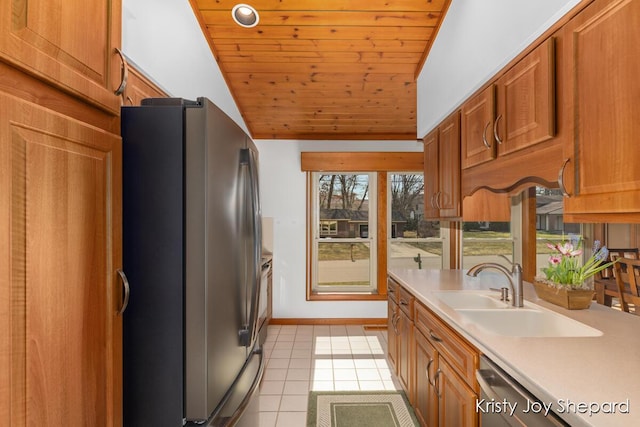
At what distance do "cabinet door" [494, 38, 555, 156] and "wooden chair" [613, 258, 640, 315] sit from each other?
2.70 ft

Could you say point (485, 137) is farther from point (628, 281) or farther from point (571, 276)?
point (628, 281)

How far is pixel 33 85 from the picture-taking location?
2.22ft

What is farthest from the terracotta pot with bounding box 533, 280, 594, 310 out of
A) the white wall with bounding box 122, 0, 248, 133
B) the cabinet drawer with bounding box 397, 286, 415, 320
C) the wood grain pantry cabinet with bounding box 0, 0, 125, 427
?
the white wall with bounding box 122, 0, 248, 133

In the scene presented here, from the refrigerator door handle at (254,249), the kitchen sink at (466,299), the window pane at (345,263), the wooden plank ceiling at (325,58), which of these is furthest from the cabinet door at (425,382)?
the window pane at (345,263)

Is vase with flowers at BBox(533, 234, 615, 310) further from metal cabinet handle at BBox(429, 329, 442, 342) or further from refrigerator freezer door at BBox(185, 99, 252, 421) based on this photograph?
refrigerator freezer door at BBox(185, 99, 252, 421)

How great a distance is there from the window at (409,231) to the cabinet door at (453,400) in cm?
287

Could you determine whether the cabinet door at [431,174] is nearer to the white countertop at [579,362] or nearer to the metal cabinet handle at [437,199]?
the metal cabinet handle at [437,199]

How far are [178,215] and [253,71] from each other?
7.90ft

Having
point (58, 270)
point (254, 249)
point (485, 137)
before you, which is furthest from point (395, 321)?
point (58, 270)

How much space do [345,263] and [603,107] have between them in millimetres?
3739

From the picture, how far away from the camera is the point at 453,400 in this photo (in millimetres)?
1521

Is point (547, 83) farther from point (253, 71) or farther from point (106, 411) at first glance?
point (253, 71)

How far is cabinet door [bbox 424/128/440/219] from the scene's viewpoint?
2.70 meters

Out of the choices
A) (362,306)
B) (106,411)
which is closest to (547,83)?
(106,411)
